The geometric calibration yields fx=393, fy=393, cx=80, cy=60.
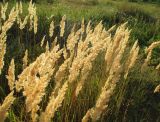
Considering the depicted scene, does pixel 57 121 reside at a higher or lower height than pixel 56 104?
lower

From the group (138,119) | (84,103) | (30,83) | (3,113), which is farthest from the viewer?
(138,119)

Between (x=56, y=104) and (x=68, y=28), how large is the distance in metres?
5.87

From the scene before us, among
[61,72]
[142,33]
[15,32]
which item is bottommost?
[142,33]

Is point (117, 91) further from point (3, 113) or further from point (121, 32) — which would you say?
point (3, 113)

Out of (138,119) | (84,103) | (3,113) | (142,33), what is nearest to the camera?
(3,113)

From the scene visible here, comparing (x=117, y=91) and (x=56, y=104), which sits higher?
(x=56, y=104)

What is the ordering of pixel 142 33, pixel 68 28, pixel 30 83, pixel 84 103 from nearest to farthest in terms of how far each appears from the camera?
pixel 30 83 → pixel 84 103 → pixel 68 28 → pixel 142 33

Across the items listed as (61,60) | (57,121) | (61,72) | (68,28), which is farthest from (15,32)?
(61,72)

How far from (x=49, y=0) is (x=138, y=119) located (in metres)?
9.92

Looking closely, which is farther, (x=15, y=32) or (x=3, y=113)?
(x=15, y=32)

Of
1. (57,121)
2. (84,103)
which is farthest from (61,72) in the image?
(84,103)

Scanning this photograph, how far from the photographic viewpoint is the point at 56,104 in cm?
238

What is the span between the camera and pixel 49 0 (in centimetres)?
1404

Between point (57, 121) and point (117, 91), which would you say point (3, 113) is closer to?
point (57, 121)
